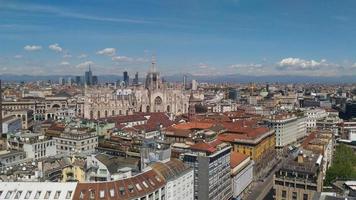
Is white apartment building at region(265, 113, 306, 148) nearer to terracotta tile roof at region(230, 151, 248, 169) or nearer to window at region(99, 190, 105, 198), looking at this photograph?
terracotta tile roof at region(230, 151, 248, 169)

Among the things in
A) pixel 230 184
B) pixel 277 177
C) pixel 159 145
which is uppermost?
pixel 159 145

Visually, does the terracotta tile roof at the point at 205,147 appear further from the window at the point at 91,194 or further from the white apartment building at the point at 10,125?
the white apartment building at the point at 10,125

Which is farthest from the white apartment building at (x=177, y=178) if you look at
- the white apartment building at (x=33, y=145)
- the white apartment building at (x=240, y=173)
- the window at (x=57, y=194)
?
the white apartment building at (x=33, y=145)

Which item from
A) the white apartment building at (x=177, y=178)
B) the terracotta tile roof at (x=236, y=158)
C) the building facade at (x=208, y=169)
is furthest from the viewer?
the terracotta tile roof at (x=236, y=158)

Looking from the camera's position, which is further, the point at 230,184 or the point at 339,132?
the point at 339,132

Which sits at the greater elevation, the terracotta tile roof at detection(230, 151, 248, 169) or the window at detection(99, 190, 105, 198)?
the window at detection(99, 190, 105, 198)

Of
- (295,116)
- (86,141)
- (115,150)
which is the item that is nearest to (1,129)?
(86,141)

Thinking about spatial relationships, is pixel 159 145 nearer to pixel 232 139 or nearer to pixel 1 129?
pixel 232 139

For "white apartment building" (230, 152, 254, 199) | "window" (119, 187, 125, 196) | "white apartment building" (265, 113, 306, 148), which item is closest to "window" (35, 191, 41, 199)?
"window" (119, 187, 125, 196)
